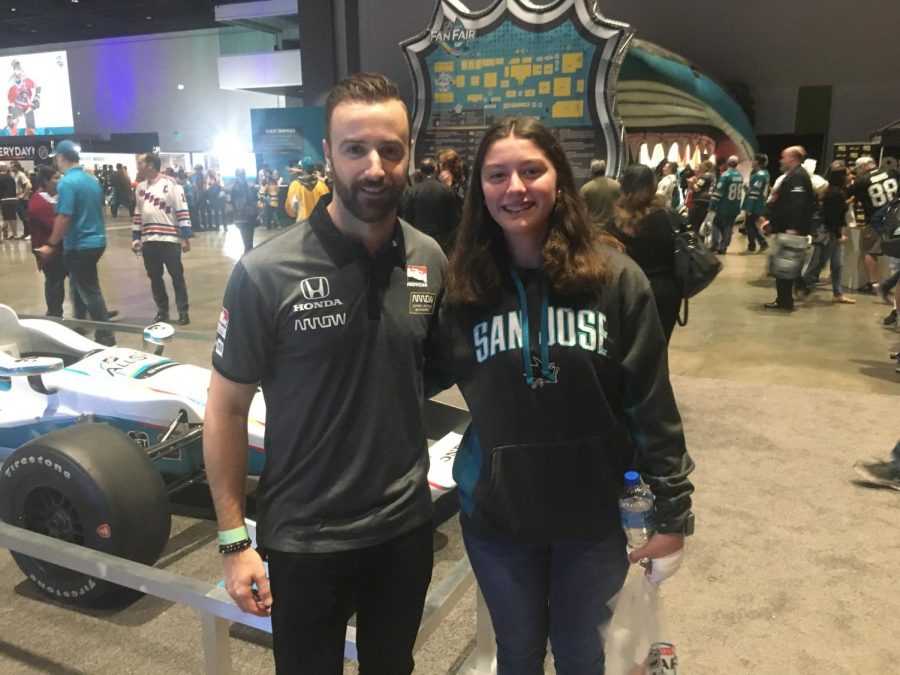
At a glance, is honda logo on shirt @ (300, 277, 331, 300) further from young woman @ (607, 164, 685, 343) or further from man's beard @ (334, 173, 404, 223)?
young woman @ (607, 164, 685, 343)

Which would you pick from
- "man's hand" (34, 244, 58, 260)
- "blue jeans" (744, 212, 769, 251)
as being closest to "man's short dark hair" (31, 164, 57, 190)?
"man's hand" (34, 244, 58, 260)

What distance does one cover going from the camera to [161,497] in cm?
254

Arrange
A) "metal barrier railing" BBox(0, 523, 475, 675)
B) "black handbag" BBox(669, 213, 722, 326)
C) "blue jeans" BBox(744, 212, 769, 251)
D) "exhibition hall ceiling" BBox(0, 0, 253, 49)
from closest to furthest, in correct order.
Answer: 1. "metal barrier railing" BBox(0, 523, 475, 675)
2. "black handbag" BBox(669, 213, 722, 326)
3. "blue jeans" BBox(744, 212, 769, 251)
4. "exhibition hall ceiling" BBox(0, 0, 253, 49)

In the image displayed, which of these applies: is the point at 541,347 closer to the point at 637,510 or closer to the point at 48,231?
the point at 637,510

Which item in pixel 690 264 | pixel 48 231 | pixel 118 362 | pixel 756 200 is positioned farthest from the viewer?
pixel 756 200

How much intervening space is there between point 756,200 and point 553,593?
11.9 m

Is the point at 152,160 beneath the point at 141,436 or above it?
above

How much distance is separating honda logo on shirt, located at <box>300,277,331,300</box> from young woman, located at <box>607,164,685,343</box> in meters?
2.55

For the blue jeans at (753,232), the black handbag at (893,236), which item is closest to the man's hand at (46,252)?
the black handbag at (893,236)

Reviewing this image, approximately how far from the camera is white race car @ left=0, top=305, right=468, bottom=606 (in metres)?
2.44

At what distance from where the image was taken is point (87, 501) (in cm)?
242

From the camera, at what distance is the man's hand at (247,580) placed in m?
1.40

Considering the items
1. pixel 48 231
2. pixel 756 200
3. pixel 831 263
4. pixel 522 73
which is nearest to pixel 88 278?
pixel 48 231

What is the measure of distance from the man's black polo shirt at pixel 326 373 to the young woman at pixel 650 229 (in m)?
2.47
